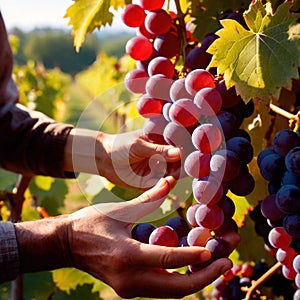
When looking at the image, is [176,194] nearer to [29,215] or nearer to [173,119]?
[173,119]

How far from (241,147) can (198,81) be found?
0.44 feet

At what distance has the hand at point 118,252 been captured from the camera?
937 mm

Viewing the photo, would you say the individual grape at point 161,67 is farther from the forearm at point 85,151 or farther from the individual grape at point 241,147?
the forearm at point 85,151

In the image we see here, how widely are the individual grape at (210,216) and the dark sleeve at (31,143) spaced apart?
859 millimetres

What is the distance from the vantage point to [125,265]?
98 cm

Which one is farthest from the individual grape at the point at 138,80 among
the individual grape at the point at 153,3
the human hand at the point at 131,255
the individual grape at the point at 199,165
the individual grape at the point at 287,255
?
the individual grape at the point at 287,255

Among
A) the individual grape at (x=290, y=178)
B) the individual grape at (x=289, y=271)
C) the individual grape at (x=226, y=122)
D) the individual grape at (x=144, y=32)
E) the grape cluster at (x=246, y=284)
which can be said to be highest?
the individual grape at (x=144, y=32)

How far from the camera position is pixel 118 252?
98 cm

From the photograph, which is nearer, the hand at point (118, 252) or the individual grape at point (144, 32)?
the hand at point (118, 252)

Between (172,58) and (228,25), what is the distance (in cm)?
32

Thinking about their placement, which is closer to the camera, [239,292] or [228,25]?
[228,25]

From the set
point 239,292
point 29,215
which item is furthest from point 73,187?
point 239,292

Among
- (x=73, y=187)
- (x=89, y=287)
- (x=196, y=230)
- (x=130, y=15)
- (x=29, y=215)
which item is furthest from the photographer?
(x=73, y=187)

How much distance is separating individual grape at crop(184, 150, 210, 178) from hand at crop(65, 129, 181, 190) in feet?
0.57
